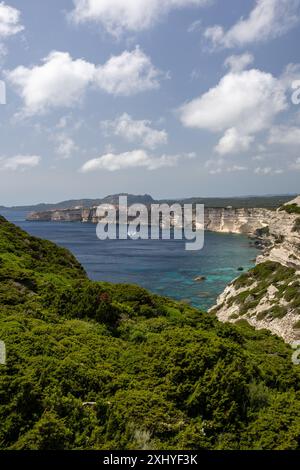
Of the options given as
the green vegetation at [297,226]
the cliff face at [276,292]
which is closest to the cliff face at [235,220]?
the green vegetation at [297,226]

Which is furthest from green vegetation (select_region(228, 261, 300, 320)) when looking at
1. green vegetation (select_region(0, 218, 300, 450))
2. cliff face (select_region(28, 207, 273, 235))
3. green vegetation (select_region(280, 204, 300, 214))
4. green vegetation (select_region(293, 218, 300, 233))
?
cliff face (select_region(28, 207, 273, 235))

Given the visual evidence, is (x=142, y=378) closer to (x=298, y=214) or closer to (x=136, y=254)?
(x=298, y=214)

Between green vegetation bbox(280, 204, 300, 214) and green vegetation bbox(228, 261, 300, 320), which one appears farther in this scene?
green vegetation bbox(280, 204, 300, 214)

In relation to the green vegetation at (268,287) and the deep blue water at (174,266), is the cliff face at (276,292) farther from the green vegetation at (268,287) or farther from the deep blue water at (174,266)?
the deep blue water at (174,266)

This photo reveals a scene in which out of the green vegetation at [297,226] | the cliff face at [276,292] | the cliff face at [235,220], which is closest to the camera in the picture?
the cliff face at [276,292]

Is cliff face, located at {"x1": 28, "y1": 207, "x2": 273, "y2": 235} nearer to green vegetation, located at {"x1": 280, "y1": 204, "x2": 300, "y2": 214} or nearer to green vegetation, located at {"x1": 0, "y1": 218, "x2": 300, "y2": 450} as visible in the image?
green vegetation, located at {"x1": 280, "y1": 204, "x2": 300, "y2": 214}

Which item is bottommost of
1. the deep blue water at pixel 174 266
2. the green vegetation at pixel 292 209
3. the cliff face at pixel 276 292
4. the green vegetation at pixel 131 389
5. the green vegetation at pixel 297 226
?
the deep blue water at pixel 174 266
